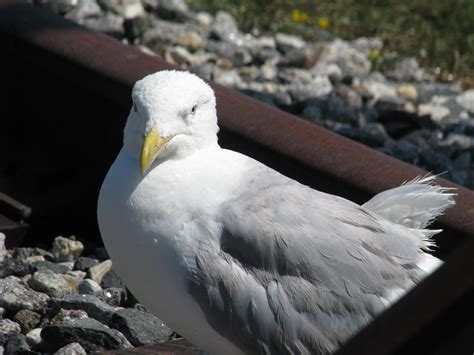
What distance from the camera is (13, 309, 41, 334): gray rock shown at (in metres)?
3.84

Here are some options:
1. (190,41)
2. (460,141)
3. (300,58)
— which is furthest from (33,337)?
(300,58)

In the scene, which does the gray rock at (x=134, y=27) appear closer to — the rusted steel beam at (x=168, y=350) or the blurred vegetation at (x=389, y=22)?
the blurred vegetation at (x=389, y=22)

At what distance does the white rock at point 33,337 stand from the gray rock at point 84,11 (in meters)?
3.23

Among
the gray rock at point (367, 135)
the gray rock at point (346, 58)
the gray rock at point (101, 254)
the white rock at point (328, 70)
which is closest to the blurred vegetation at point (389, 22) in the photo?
the gray rock at point (346, 58)

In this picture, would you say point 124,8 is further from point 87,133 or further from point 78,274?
point 78,274

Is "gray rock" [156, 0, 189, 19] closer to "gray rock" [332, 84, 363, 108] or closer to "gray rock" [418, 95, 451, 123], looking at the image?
"gray rock" [332, 84, 363, 108]

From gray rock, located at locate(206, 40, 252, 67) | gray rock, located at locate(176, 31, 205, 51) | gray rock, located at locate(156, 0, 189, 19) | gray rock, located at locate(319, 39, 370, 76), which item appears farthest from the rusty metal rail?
gray rock, located at locate(319, 39, 370, 76)

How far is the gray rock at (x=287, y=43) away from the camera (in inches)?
274

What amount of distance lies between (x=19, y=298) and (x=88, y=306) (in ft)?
0.83

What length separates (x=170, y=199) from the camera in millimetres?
3271

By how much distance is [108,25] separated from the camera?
6.57 m

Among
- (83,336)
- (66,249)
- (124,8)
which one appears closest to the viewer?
(83,336)

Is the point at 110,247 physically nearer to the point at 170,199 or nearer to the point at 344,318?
the point at 170,199

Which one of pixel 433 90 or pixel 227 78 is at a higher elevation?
pixel 433 90
